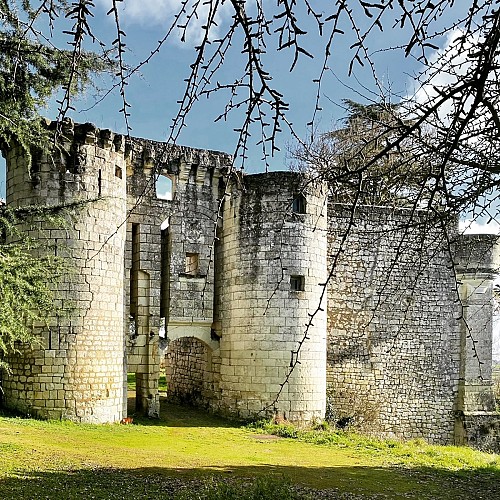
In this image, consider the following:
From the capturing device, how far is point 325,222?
55.0 ft

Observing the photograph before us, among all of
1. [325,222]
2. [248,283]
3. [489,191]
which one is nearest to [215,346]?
[248,283]

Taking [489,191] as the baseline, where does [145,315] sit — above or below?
below

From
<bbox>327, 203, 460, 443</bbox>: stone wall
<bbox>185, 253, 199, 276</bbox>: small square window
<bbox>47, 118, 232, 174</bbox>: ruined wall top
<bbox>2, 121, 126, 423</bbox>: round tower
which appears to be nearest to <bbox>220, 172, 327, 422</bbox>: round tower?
<bbox>185, 253, 199, 276</bbox>: small square window

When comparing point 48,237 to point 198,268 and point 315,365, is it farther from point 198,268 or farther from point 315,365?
point 315,365

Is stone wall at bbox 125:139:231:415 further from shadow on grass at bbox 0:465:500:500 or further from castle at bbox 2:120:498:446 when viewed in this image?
shadow on grass at bbox 0:465:500:500

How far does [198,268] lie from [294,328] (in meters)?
2.76

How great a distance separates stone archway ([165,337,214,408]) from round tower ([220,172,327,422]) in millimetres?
890

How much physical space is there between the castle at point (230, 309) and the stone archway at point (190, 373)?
2.7 inches

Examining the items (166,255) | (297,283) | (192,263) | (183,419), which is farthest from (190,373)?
(297,283)

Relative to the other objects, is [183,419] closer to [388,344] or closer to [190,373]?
[190,373]

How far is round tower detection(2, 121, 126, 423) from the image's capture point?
13.0 metres

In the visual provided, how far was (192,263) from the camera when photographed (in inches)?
664

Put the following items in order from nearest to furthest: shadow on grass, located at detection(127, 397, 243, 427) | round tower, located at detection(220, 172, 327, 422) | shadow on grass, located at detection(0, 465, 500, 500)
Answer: shadow on grass, located at detection(0, 465, 500, 500)
shadow on grass, located at detection(127, 397, 243, 427)
round tower, located at detection(220, 172, 327, 422)

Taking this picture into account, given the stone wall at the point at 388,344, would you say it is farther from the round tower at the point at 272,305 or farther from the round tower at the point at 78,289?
the round tower at the point at 78,289
